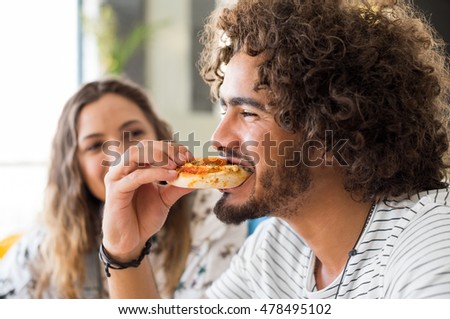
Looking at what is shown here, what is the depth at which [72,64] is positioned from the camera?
18.9ft

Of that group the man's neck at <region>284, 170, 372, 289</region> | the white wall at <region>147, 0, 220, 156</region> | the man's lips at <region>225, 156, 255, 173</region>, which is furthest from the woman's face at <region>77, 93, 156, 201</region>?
the white wall at <region>147, 0, 220, 156</region>

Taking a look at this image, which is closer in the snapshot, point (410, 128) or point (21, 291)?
point (410, 128)

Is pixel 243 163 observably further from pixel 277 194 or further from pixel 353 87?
pixel 353 87

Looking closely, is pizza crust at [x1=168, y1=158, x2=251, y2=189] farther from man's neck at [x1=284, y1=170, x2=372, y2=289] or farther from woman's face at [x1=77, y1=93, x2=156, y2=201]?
woman's face at [x1=77, y1=93, x2=156, y2=201]

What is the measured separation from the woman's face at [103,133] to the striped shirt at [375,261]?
32.2 inches

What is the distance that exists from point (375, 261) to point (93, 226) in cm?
142

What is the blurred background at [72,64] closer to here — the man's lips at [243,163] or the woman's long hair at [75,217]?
the woman's long hair at [75,217]

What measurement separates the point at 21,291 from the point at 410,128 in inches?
62.0

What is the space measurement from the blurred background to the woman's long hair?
87.4 inches

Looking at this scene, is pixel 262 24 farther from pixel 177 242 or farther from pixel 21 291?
pixel 21 291

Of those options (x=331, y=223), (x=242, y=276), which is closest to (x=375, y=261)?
(x=331, y=223)

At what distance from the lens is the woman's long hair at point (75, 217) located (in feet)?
7.26
